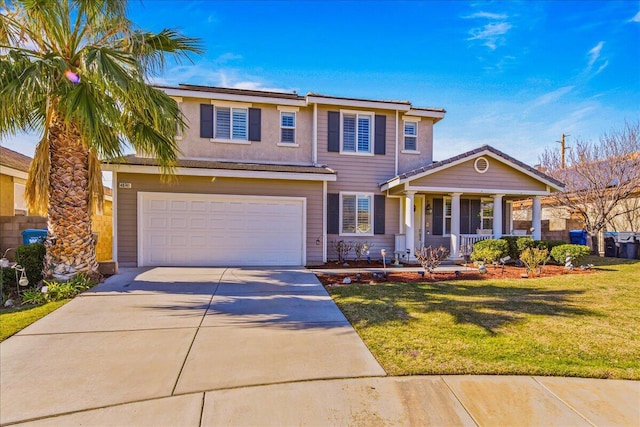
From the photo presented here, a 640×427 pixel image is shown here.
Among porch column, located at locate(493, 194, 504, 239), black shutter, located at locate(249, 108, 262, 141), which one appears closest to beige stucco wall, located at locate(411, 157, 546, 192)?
porch column, located at locate(493, 194, 504, 239)

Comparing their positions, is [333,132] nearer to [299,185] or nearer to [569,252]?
[299,185]

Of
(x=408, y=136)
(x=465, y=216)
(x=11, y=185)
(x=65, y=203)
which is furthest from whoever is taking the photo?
(x=465, y=216)

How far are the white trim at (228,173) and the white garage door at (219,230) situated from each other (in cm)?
71

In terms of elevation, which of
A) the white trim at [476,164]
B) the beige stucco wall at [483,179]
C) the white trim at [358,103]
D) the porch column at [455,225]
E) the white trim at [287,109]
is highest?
the white trim at [358,103]

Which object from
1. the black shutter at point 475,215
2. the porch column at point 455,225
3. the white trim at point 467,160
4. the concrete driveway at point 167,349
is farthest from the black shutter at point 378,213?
the concrete driveway at point 167,349

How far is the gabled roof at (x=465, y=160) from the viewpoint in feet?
36.9

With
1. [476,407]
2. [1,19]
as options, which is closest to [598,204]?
[476,407]

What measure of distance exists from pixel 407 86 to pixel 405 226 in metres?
5.53

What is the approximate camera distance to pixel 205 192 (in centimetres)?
1041

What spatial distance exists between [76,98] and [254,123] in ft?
21.4

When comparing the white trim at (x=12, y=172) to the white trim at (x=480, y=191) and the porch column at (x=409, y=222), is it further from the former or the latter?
the white trim at (x=480, y=191)

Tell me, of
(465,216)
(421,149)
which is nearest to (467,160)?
(421,149)

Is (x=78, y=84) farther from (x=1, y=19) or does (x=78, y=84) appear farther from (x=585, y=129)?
(x=585, y=129)

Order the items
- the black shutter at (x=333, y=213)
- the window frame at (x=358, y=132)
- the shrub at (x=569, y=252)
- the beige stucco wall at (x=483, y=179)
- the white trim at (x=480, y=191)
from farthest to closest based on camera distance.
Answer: the window frame at (x=358, y=132) < the black shutter at (x=333, y=213) < the beige stucco wall at (x=483, y=179) < the white trim at (x=480, y=191) < the shrub at (x=569, y=252)
